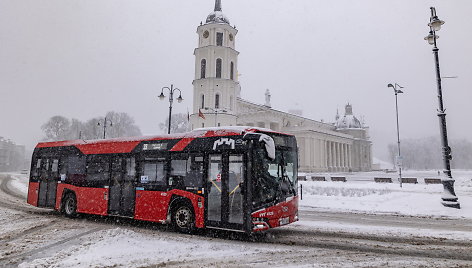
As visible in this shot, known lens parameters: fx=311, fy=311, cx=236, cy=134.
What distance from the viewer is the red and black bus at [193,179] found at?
8.58 m


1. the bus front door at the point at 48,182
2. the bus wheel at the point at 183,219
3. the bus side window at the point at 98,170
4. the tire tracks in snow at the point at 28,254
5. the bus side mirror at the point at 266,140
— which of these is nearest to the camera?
the tire tracks in snow at the point at 28,254

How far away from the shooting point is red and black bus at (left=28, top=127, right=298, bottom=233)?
28.1 ft

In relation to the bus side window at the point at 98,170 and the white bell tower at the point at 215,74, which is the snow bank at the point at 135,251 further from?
the white bell tower at the point at 215,74

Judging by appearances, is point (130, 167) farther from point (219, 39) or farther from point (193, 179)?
point (219, 39)

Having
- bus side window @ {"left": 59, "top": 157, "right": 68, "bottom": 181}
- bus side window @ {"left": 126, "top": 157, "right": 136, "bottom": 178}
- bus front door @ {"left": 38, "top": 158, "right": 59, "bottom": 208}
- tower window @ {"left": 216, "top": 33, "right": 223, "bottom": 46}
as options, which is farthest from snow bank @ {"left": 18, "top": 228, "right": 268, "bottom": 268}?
tower window @ {"left": 216, "top": 33, "right": 223, "bottom": 46}

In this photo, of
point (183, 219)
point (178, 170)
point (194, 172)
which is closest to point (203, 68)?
point (178, 170)

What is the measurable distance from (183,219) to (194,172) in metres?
1.52

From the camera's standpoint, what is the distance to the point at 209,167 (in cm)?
929

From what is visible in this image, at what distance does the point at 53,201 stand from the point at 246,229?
9.82 meters

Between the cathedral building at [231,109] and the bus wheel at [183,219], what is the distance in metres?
32.1

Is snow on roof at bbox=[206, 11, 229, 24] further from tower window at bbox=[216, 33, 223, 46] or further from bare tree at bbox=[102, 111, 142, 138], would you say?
bare tree at bbox=[102, 111, 142, 138]

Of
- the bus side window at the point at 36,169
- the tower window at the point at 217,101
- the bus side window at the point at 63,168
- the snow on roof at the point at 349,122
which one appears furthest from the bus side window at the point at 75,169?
the snow on roof at the point at 349,122

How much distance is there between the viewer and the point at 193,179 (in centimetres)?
952

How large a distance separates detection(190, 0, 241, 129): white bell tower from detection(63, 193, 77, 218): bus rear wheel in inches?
1684
